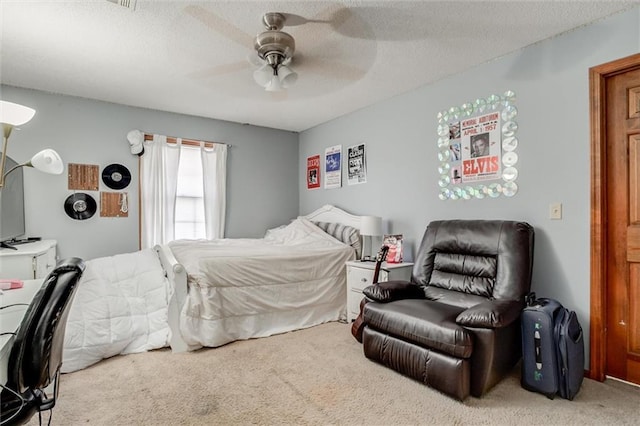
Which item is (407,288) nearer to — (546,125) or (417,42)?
(546,125)

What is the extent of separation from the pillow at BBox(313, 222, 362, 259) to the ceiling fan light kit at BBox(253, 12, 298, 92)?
2.06m

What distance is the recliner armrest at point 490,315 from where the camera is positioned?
6.42 ft

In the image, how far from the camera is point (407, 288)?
2.72 meters

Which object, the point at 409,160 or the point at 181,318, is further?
the point at 409,160

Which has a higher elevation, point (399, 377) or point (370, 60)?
point (370, 60)

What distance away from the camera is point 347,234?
13.4 feet

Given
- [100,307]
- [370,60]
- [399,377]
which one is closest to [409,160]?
[370,60]

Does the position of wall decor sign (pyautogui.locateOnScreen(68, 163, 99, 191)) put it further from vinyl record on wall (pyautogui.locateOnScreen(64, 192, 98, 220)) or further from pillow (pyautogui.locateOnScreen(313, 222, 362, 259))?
pillow (pyautogui.locateOnScreen(313, 222, 362, 259))

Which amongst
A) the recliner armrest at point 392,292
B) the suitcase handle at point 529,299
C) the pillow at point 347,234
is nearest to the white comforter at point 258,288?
the pillow at point 347,234

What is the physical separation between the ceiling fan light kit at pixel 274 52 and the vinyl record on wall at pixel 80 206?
9.29ft

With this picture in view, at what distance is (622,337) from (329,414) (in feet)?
6.64

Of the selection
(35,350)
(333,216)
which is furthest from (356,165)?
(35,350)

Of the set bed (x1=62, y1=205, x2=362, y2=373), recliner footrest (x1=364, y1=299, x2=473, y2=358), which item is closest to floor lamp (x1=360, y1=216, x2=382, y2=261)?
bed (x1=62, y1=205, x2=362, y2=373)

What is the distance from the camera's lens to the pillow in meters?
4.00
